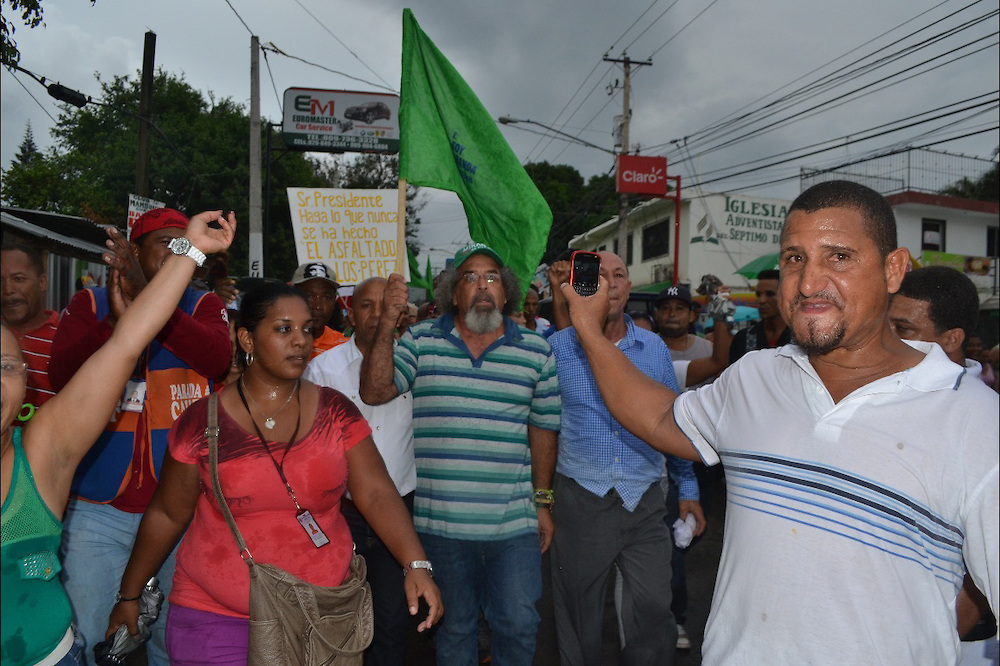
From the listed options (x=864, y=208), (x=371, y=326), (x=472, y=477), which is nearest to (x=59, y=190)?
(x=371, y=326)

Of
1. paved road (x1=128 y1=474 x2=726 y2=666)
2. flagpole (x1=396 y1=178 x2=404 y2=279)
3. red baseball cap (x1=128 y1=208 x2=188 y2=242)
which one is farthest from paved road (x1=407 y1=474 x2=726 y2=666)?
red baseball cap (x1=128 y1=208 x2=188 y2=242)

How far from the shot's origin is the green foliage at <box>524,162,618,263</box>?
40.1 meters

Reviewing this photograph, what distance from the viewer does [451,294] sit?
13.5 feet

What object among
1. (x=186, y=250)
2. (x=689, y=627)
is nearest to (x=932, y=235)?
(x=689, y=627)

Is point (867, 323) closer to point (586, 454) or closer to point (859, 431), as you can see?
point (859, 431)

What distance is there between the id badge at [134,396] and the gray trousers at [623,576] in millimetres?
2240

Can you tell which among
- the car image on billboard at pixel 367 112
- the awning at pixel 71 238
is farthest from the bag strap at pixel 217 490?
the car image on billboard at pixel 367 112

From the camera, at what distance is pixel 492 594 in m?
3.67

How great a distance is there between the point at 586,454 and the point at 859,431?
228cm

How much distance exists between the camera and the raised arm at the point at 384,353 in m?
3.48

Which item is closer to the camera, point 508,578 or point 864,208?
point 864,208

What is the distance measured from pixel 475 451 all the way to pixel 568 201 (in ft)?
134

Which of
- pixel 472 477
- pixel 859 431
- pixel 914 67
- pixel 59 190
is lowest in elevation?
→ pixel 472 477

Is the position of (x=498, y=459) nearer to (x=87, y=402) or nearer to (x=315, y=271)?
(x=87, y=402)
